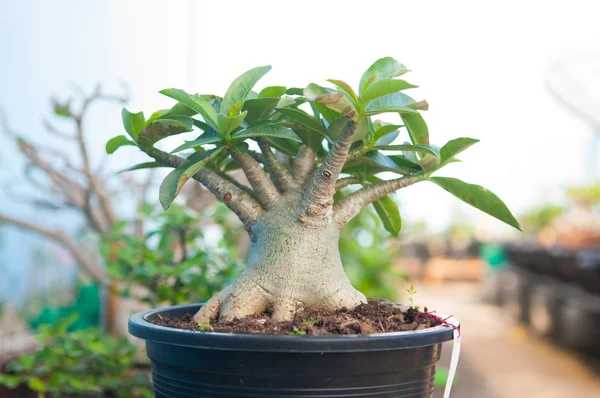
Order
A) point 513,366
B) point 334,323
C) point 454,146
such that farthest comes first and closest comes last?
point 513,366
point 454,146
point 334,323

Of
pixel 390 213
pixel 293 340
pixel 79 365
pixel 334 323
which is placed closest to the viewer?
pixel 293 340

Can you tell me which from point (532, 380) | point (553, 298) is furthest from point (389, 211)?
point (553, 298)

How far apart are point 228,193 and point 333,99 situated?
0.88 feet

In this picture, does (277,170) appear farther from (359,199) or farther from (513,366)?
(513,366)

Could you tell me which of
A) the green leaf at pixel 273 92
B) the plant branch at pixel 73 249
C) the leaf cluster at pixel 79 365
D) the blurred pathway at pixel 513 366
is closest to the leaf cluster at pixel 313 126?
the green leaf at pixel 273 92

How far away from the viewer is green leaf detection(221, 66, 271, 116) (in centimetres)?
78

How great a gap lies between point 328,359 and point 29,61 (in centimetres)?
273

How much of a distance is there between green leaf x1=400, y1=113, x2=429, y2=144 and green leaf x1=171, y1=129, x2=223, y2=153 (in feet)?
0.91

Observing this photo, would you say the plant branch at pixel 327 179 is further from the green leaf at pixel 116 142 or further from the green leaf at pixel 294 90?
the green leaf at pixel 116 142

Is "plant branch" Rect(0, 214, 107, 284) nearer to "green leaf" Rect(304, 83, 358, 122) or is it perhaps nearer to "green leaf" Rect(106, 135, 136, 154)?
"green leaf" Rect(106, 135, 136, 154)

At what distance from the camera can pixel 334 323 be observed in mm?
714

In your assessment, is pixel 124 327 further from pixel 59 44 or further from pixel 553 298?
pixel 553 298

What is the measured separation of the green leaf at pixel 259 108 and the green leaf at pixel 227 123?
0.07m

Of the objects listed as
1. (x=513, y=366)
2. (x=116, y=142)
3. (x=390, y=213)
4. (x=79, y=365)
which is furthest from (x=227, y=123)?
(x=513, y=366)
